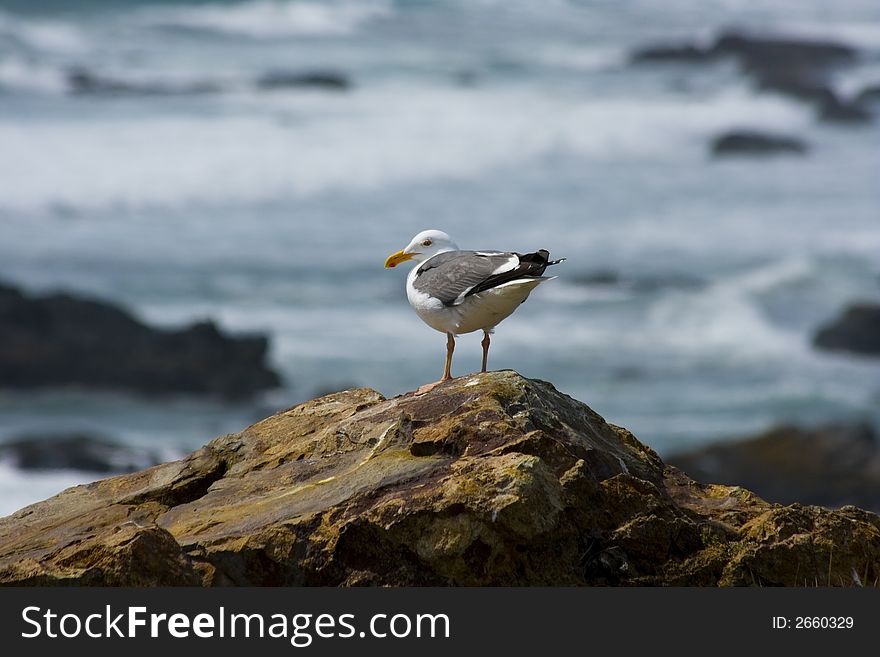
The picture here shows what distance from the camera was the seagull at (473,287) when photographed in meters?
9.62

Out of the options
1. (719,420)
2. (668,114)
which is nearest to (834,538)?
(719,420)

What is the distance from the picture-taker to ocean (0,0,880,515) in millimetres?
32531

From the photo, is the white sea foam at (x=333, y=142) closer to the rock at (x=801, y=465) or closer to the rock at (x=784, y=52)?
the rock at (x=784, y=52)

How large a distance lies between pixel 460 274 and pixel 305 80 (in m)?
48.9

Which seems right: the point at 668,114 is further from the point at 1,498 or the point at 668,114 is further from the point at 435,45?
the point at 1,498

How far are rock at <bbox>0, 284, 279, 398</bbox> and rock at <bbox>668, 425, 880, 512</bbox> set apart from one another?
28.6 feet

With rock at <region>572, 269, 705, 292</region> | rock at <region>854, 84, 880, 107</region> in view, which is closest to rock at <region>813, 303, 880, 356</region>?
rock at <region>572, 269, 705, 292</region>

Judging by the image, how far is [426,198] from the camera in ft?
155

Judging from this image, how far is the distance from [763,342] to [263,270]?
12300mm

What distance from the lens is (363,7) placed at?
64.8 meters

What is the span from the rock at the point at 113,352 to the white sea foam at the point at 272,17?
30.3 metres

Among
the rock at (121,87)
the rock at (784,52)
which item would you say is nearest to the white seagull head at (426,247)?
the rock at (121,87)

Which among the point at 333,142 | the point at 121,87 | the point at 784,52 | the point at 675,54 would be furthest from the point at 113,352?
the point at 784,52

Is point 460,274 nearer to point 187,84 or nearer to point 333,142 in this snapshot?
point 333,142
